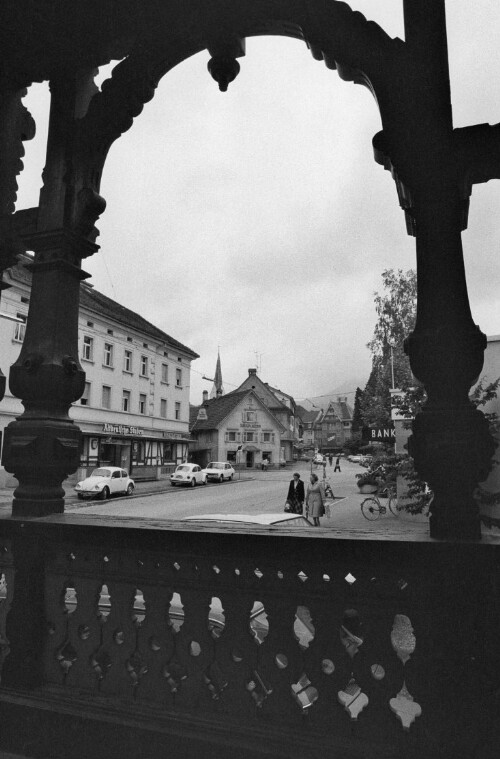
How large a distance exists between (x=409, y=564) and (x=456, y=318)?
0.90 metres

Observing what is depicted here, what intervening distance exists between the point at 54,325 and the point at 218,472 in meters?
33.7

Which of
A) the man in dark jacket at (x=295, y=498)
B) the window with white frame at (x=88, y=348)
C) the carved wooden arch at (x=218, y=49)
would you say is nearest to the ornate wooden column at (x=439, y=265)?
the carved wooden arch at (x=218, y=49)

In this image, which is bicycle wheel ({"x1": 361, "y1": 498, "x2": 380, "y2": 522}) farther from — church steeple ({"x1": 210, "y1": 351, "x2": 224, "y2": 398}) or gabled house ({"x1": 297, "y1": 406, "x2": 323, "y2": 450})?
gabled house ({"x1": 297, "y1": 406, "x2": 323, "y2": 450})

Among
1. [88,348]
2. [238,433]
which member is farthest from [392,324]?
[238,433]

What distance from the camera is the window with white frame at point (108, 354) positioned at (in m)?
29.5

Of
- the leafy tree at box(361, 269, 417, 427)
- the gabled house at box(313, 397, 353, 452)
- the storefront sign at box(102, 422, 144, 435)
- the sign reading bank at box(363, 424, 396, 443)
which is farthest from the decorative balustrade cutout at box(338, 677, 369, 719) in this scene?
the gabled house at box(313, 397, 353, 452)

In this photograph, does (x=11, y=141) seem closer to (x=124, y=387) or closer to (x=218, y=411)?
(x=124, y=387)

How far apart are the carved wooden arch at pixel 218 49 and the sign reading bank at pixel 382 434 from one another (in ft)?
37.6

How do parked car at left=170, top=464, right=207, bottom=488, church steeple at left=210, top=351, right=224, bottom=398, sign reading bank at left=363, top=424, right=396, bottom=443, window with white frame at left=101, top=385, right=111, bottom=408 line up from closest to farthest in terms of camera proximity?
1. sign reading bank at left=363, top=424, right=396, bottom=443
2. window with white frame at left=101, top=385, right=111, bottom=408
3. parked car at left=170, top=464, right=207, bottom=488
4. church steeple at left=210, top=351, right=224, bottom=398

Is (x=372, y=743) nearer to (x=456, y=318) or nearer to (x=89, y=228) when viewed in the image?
(x=456, y=318)

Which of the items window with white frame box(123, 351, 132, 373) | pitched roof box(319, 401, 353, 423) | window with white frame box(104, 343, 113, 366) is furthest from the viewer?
pitched roof box(319, 401, 353, 423)

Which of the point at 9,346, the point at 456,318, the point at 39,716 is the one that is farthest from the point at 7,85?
the point at 9,346

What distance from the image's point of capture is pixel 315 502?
12523 millimetres

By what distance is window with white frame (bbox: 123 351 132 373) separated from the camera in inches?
1227
